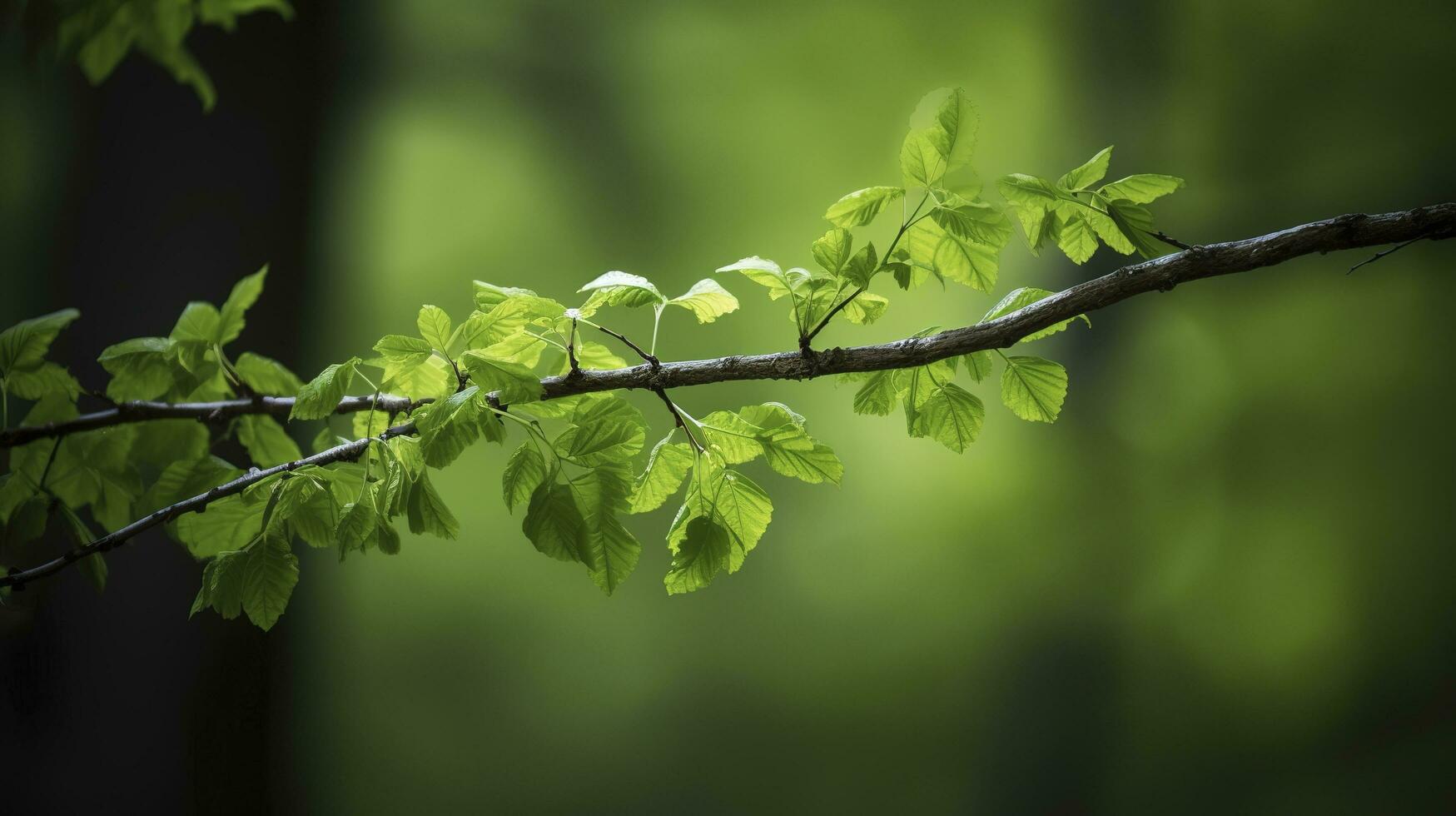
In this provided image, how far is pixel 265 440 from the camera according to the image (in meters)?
0.85

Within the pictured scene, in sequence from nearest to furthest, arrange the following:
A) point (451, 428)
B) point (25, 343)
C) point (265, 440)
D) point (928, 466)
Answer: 1. point (451, 428)
2. point (25, 343)
3. point (265, 440)
4. point (928, 466)

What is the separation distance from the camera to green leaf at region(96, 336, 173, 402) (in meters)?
0.73

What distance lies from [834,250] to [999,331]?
112mm

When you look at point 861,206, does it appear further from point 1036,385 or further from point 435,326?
point 435,326

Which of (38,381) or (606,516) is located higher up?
(38,381)

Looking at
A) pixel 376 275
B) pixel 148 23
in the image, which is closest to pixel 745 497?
pixel 148 23

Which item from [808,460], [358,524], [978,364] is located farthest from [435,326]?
[978,364]

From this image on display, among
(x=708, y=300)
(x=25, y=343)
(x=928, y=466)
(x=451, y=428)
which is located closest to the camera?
(x=451, y=428)

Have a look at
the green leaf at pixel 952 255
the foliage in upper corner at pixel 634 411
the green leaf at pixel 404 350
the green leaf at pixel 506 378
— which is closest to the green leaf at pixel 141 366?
the foliage in upper corner at pixel 634 411

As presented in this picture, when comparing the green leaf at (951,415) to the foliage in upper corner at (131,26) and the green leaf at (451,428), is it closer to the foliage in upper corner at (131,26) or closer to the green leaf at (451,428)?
the green leaf at (451,428)

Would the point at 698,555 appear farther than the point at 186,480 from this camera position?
No

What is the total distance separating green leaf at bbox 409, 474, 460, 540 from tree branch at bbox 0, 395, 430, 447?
13 cm

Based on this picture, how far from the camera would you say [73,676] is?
1.29 meters

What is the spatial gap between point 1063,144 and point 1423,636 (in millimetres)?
859
